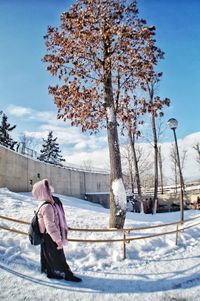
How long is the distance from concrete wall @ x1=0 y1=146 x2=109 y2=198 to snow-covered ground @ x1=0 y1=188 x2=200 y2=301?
8.42 m

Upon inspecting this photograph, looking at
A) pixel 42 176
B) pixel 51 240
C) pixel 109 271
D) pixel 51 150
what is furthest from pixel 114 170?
pixel 51 150

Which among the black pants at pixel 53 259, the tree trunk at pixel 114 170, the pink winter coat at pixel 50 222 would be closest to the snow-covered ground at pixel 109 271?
the black pants at pixel 53 259

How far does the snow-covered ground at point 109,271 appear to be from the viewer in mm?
3623

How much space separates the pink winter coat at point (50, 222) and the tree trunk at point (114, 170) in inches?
131

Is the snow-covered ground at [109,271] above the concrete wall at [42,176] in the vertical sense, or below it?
below

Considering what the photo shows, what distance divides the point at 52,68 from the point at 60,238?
6305 mm

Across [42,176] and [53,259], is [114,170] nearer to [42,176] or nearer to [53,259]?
[53,259]

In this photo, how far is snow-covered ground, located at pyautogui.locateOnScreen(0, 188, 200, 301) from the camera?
11.9 ft

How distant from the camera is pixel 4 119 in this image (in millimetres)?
28578

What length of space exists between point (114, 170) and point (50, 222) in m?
3.87

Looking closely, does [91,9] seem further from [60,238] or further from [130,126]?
[60,238]

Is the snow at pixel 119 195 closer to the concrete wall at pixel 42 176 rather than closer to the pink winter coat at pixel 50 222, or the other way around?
the pink winter coat at pixel 50 222

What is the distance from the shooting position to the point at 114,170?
741 cm

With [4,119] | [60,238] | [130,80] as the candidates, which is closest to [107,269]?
[60,238]
